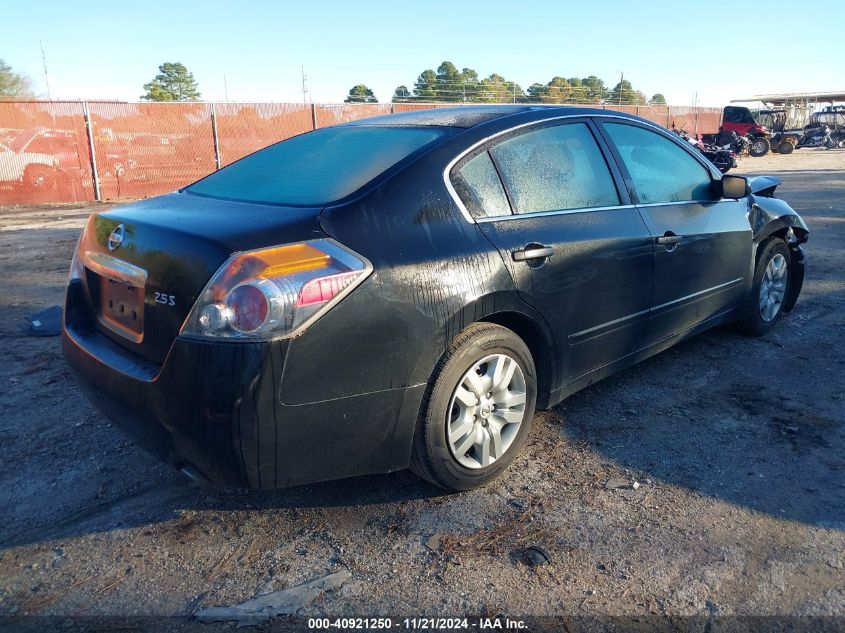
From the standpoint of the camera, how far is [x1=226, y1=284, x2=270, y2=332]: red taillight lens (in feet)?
7.24

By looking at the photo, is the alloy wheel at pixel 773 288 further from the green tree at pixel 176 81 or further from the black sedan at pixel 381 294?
the green tree at pixel 176 81

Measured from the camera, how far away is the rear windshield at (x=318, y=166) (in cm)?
279

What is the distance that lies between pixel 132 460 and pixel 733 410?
10.3 feet

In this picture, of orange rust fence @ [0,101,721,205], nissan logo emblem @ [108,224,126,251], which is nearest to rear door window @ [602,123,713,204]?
nissan logo emblem @ [108,224,126,251]

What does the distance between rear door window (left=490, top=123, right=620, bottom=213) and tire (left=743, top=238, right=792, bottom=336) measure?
184cm

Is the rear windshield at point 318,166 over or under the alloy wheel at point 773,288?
over

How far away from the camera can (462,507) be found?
112 inches

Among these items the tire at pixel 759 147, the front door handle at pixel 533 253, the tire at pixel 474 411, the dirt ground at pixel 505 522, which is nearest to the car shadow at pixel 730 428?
the dirt ground at pixel 505 522

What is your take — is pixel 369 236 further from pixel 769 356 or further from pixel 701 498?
pixel 769 356

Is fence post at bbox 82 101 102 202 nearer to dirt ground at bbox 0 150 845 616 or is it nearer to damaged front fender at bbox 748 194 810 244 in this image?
dirt ground at bbox 0 150 845 616

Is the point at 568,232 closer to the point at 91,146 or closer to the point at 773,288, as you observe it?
the point at 773,288

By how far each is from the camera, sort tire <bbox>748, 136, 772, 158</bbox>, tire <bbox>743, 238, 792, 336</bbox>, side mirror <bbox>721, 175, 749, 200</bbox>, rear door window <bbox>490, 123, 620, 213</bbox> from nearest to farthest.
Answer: rear door window <bbox>490, 123, 620, 213</bbox> < side mirror <bbox>721, 175, 749, 200</bbox> < tire <bbox>743, 238, 792, 336</bbox> < tire <bbox>748, 136, 772, 158</bbox>

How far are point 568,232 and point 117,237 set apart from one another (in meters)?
1.95

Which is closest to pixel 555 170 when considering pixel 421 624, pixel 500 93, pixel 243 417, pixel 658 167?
pixel 658 167
